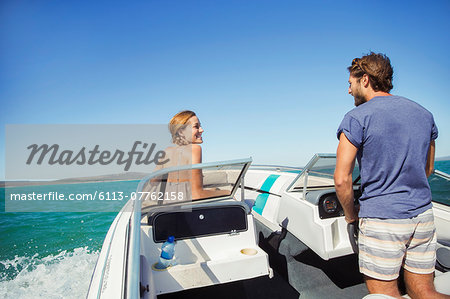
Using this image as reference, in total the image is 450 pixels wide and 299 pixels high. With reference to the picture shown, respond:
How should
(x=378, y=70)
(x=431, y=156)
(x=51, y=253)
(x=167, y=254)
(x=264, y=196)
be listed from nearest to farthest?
(x=378, y=70)
(x=431, y=156)
(x=167, y=254)
(x=264, y=196)
(x=51, y=253)

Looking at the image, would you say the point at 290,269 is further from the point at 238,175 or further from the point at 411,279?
the point at 411,279

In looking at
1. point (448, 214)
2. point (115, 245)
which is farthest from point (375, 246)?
point (448, 214)

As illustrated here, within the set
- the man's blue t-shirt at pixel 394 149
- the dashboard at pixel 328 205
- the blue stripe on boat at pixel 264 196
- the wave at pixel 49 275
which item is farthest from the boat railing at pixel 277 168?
the wave at pixel 49 275

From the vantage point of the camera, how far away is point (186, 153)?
83.9 inches

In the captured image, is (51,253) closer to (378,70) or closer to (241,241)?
(241,241)

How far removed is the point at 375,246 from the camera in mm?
1364

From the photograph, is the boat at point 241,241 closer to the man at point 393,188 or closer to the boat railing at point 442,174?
the boat railing at point 442,174

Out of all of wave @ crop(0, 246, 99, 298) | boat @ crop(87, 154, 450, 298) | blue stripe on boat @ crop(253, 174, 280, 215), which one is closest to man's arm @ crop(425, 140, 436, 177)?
boat @ crop(87, 154, 450, 298)

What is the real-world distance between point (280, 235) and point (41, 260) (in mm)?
7220

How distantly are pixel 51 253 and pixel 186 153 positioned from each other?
7757 millimetres

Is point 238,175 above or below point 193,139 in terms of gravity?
below

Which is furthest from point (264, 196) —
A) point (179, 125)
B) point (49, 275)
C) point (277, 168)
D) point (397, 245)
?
point (49, 275)

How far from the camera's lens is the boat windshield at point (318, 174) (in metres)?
2.58

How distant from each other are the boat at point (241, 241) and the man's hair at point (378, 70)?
40.5 inches
